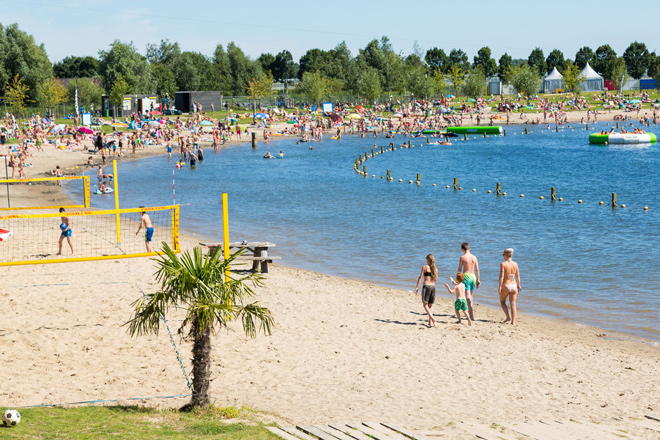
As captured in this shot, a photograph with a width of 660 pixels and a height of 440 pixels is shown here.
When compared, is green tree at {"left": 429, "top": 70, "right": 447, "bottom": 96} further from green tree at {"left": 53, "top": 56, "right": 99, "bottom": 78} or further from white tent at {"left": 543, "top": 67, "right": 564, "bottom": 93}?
green tree at {"left": 53, "top": 56, "right": 99, "bottom": 78}

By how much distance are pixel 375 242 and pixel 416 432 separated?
58.6ft

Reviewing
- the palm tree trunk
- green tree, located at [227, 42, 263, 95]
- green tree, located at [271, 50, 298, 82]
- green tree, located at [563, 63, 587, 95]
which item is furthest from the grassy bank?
green tree, located at [271, 50, 298, 82]

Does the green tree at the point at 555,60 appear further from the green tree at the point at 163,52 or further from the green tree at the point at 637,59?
the green tree at the point at 163,52

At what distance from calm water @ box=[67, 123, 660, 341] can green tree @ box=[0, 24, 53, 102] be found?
3012cm

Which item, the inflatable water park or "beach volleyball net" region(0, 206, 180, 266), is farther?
the inflatable water park

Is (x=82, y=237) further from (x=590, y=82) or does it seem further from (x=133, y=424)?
(x=590, y=82)

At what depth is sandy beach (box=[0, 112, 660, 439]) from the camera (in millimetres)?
9742

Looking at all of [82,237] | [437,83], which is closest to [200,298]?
[82,237]

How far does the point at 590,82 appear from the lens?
128 m

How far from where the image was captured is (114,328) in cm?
1273

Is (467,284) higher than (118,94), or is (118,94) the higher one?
(118,94)

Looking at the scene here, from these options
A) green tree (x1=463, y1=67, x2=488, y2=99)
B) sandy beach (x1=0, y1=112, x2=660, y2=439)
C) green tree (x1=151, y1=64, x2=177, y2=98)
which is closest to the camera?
sandy beach (x1=0, y1=112, x2=660, y2=439)

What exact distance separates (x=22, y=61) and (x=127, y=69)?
41.7 ft

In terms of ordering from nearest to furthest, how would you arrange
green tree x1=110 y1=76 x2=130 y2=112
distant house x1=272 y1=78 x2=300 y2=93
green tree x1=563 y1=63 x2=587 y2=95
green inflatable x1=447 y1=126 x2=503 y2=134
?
green tree x1=110 y1=76 x2=130 y2=112
green inflatable x1=447 y1=126 x2=503 y2=134
green tree x1=563 y1=63 x2=587 y2=95
distant house x1=272 y1=78 x2=300 y2=93
